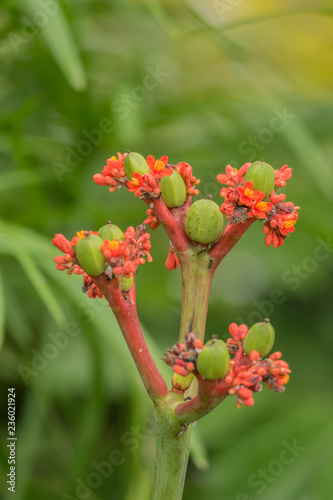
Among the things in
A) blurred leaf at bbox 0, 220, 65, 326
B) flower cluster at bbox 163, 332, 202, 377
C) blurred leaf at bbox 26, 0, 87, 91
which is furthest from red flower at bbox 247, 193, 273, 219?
blurred leaf at bbox 26, 0, 87, 91

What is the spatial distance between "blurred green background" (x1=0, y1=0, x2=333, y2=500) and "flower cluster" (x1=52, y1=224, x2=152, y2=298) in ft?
1.45

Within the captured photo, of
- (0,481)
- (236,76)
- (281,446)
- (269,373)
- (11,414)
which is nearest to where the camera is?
(269,373)

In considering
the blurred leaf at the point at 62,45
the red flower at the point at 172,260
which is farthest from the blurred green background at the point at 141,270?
the red flower at the point at 172,260

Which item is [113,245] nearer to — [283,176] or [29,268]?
[283,176]

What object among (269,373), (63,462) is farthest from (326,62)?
(269,373)

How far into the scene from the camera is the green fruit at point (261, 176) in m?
0.43

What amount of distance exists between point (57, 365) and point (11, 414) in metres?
0.21

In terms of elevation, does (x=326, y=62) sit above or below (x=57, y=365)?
above

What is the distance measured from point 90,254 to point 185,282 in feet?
0.25

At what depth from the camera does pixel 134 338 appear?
1.37ft

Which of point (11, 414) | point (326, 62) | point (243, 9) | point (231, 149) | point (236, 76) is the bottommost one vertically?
point (11, 414)

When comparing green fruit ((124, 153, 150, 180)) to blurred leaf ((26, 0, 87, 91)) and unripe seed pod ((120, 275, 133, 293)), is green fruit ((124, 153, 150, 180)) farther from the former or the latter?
blurred leaf ((26, 0, 87, 91))

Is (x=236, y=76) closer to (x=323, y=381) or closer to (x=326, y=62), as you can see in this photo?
(x=326, y=62)

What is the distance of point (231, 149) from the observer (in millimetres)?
1218
